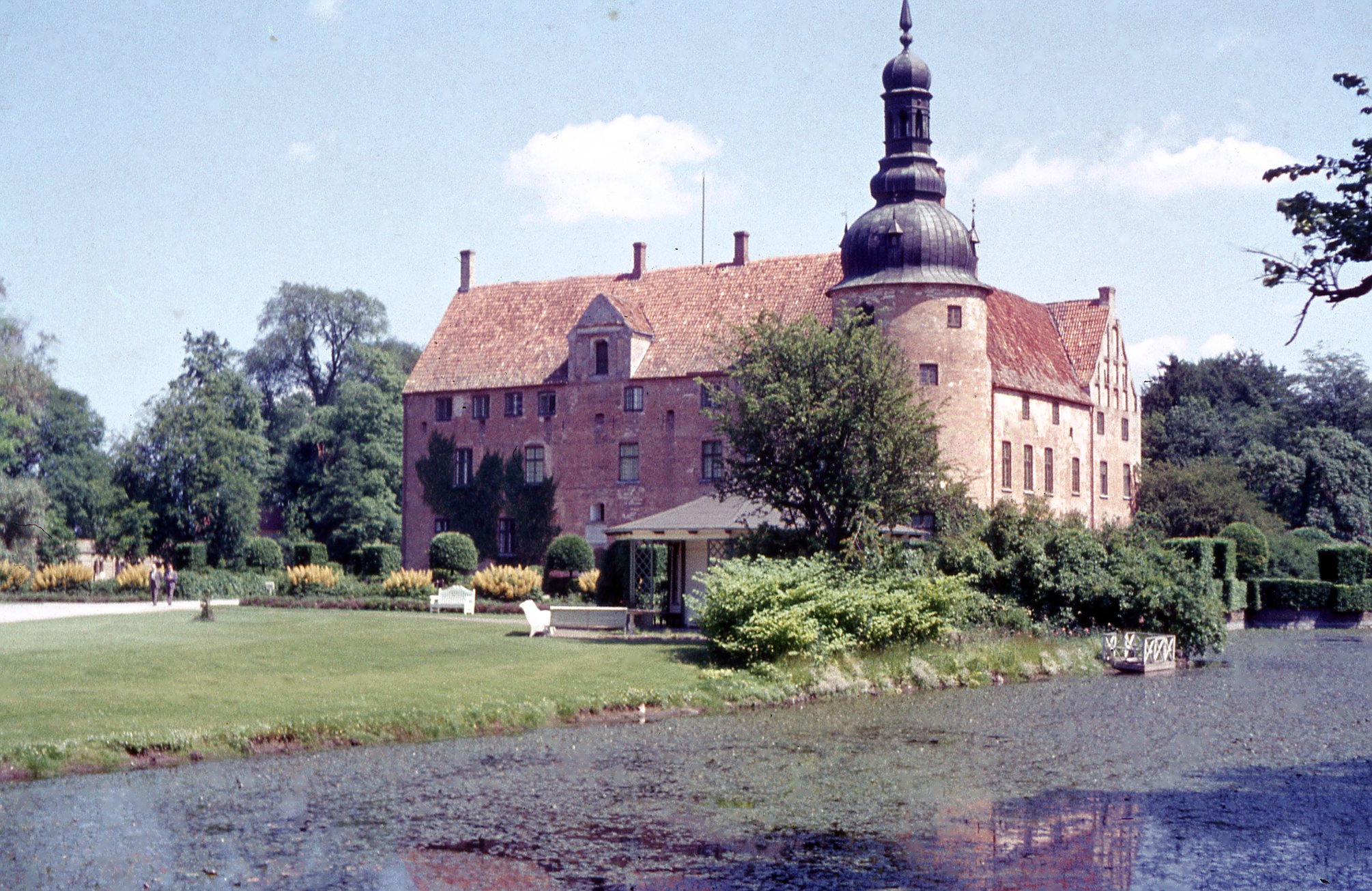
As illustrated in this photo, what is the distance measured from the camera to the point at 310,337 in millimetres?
77812

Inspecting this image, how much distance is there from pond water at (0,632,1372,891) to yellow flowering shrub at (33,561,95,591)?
31.4 m

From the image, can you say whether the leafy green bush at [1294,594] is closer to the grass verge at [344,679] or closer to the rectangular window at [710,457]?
the rectangular window at [710,457]

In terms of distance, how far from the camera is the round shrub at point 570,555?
151 ft

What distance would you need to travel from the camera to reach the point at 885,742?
1888 cm

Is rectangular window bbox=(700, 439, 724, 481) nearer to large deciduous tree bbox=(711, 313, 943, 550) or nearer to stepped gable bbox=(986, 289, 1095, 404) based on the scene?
stepped gable bbox=(986, 289, 1095, 404)

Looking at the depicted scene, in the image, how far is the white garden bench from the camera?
39125 mm

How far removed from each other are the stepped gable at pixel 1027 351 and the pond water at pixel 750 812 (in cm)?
2833

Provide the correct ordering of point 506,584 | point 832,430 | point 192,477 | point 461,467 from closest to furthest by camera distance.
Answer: point 832,430 → point 506,584 → point 461,467 → point 192,477

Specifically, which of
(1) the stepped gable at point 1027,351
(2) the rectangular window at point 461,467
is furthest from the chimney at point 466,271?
(1) the stepped gable at point 1027,351

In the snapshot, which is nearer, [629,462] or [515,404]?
[629,462]

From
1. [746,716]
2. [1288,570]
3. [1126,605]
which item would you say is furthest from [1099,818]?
[1288,570]

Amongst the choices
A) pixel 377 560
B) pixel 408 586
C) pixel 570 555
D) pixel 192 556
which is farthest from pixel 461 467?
pixel 408 586

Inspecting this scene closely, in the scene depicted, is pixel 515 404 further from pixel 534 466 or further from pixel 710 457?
pixel 710 457

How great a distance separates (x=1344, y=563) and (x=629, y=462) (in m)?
24.3
